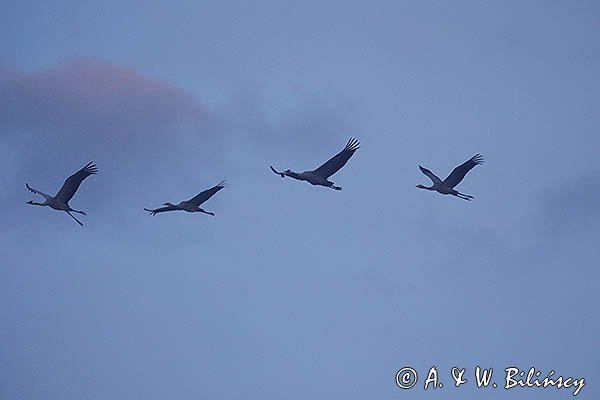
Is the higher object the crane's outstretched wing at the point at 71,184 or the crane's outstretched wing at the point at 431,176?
the crane's outstretched wing at the point at 431,176

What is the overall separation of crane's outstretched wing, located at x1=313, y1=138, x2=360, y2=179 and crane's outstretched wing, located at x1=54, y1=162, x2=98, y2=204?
816cm

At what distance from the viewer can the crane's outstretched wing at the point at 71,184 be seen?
66750mm

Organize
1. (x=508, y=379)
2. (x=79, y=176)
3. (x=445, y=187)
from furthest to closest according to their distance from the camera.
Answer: (x=445, y=187) < (x=79, y=176) < (x=508, y=379)

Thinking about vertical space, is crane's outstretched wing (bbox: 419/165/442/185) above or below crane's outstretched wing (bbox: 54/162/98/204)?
above

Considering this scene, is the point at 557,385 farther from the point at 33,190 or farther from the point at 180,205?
the point at 33,190

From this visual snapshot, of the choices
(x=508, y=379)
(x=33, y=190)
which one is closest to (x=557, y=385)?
(x=508, y=379)

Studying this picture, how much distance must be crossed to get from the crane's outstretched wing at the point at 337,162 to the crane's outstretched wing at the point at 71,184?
8158 mm

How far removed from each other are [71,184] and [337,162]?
9622 mm

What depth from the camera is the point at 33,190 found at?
223ft

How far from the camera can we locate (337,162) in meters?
66.8

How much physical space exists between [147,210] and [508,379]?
51.7ft

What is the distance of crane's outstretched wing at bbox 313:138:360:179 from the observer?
66125 mm

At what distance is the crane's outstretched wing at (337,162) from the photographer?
66.1 metres

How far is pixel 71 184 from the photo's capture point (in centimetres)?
6794
